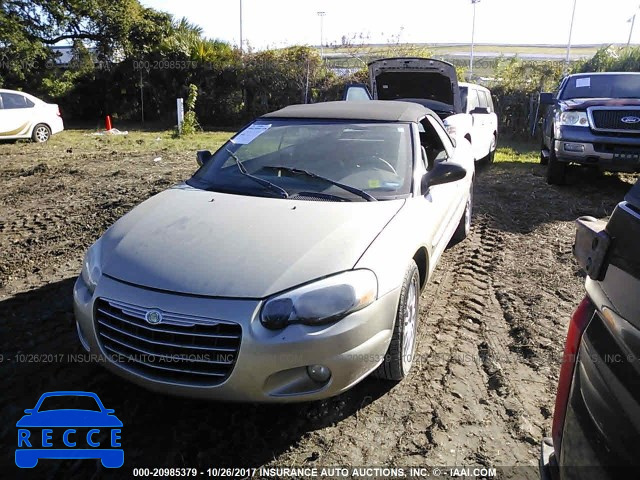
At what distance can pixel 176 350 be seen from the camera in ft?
7.85

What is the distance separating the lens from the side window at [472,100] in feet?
30.8

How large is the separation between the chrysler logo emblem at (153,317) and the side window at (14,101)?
1345 cm

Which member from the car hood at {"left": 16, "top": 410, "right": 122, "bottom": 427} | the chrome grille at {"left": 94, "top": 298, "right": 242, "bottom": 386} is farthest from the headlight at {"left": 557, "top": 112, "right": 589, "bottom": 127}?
the car hood at {"left": 16, "top": 410, "right": 122, "bottom": 427}

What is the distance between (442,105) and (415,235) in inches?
248

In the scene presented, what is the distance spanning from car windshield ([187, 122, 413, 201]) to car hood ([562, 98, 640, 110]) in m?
4.94

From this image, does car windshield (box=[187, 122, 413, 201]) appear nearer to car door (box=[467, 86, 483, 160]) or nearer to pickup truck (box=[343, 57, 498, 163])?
pickup truck (box=[343, 57, 498, 163])

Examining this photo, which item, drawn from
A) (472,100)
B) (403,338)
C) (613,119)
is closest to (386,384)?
(403,338)

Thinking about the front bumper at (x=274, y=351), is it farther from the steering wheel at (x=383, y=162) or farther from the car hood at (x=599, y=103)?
the car hood at (x=599, y=103)

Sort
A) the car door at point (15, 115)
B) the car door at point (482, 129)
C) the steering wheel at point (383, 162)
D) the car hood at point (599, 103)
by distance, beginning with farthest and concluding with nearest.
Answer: the car door at point (15, 115) < the car door at point (482, 129) < the car hood at point (599, 103) < the steering wheel at point (383, 162)

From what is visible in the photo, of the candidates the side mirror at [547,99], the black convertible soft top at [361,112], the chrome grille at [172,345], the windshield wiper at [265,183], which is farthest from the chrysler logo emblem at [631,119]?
the chrome grille at [172,345]

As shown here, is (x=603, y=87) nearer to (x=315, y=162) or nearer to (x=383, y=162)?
(x=383, y=162)

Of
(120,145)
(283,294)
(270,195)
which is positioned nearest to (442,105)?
(270,195)

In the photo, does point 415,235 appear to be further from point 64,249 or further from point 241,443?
point 64,249

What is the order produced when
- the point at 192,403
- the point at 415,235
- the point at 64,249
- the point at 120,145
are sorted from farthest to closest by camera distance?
the point at 120,145 → the point at 64,249 → the point at 415,235 → the point at 192,403
